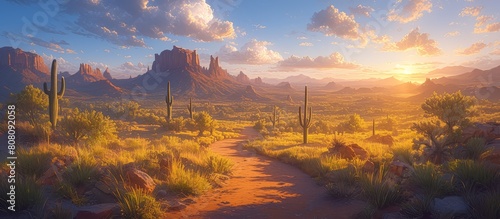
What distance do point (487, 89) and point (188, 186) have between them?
106m

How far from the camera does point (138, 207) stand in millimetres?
5648

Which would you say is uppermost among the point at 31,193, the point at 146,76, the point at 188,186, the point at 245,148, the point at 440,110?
the point at 146,76

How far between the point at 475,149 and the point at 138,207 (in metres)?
11.2

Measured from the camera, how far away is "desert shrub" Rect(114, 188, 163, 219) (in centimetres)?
559

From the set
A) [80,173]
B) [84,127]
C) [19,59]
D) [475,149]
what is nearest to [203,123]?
[84,127]

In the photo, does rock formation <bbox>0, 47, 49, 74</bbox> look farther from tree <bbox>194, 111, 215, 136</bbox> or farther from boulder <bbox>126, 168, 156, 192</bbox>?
boulder <bbox>126, 168, 156, 192</bbox>

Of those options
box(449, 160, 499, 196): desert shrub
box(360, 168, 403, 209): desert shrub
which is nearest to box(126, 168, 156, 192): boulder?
box(360, 168, 403, 209): desert shrub

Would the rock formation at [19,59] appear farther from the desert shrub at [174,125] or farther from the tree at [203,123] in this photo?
the tree at [203,123]

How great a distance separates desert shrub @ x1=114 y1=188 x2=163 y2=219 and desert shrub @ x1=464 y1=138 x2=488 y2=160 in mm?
10421

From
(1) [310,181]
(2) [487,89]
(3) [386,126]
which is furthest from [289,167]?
(2) [487,89]

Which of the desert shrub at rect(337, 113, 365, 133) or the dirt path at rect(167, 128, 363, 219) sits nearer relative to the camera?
the dirt path at rect(167, 128, 363, 219)

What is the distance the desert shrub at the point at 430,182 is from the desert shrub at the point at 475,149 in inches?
147

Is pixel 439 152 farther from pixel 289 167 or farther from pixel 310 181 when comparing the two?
pixel 289 167

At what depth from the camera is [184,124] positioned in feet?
117
